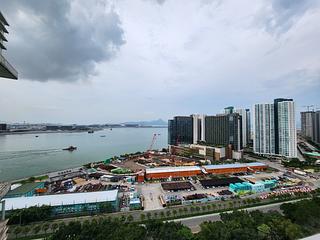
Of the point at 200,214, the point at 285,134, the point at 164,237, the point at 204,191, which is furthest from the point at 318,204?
the point at 285,134

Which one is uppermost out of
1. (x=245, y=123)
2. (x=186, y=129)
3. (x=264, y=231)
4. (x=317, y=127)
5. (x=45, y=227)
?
(x=245, y=123)

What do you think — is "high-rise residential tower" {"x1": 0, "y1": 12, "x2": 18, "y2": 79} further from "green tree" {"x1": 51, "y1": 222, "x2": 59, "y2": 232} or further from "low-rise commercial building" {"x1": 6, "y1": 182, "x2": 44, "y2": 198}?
"low-rise commercial building" {"x1": 6, "y1": 182, "x2": 44, "y2": 198}

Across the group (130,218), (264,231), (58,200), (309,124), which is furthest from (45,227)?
(309,124)

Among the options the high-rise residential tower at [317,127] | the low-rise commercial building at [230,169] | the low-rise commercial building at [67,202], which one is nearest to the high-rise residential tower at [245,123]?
the high-rise residential tower at [317,127]

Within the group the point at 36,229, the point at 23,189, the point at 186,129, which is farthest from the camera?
the point at 186,129

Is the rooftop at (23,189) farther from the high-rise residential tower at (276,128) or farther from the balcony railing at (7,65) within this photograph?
the high-rise residential tower at (276,128)

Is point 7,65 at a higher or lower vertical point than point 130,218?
higher

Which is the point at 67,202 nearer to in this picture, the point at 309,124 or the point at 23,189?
the point at 23,189
